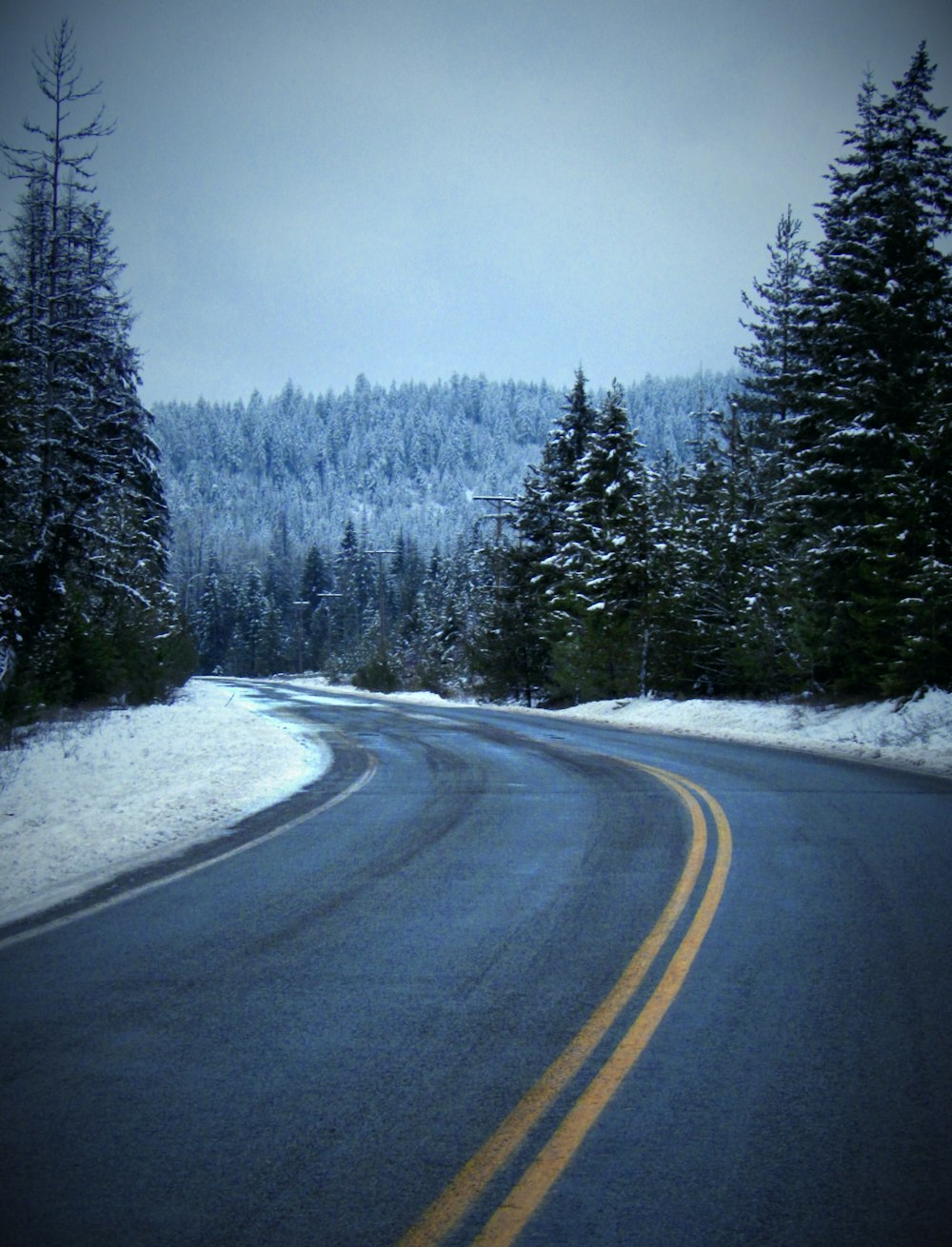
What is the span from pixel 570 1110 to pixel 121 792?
8.93 m

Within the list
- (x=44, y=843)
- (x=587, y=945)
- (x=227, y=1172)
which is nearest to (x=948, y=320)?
(x=587, y=945)

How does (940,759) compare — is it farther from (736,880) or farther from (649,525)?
(649,525)

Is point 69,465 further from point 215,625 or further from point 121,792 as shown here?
point 215,625

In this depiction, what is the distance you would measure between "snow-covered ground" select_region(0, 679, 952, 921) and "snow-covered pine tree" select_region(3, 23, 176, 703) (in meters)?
2.00

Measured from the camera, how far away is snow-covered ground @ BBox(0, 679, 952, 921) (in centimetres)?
827

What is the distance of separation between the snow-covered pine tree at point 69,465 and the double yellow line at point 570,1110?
51.9ft

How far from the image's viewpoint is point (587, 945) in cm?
575

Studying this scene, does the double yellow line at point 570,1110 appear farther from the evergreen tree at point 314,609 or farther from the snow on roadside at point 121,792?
the evergreen tree at point 314,609

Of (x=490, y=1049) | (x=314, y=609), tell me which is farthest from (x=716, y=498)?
(x=314, y=609)

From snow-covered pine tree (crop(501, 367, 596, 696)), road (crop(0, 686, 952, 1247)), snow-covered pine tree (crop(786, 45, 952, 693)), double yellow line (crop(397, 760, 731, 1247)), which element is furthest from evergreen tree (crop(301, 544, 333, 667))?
double yellow line (crop(397, 760, 731, 1247))

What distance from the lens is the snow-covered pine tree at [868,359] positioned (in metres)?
19.4

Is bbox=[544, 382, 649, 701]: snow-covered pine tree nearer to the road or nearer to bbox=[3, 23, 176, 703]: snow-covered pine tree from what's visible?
bbox=[3, 23, 176, 703]: snow-covered pine tree

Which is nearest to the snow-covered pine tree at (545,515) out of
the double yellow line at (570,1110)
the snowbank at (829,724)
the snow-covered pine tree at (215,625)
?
the snowbank at (829,724)

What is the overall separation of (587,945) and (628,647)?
84.8ft
